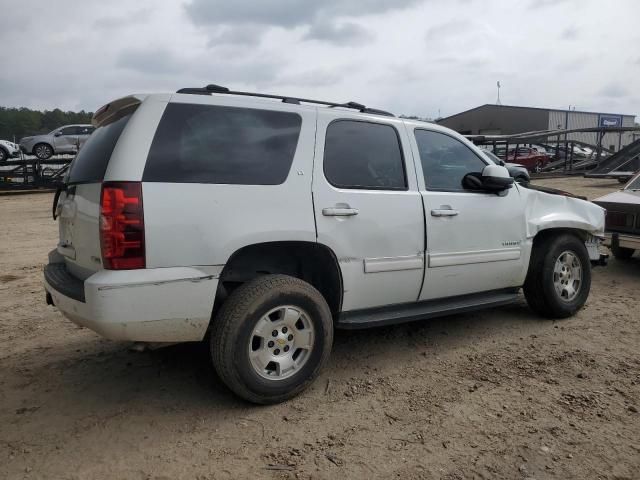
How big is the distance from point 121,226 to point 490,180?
2.87 metres

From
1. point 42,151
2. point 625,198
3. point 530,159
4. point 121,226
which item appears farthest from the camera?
point 530,159

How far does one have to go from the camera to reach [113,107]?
3.37 metres

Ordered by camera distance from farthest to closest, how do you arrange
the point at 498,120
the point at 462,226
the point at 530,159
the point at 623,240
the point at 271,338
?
the point at 498,120, the point at 530,159, the point at 623,240, the point at 462,226, the point at 271,338

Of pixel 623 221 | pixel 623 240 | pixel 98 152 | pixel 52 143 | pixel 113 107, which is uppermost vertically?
pixel 52 143

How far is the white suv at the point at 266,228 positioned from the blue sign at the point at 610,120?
61118mm

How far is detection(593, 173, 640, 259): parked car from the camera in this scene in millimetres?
6605

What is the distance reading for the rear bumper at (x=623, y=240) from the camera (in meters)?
6.56

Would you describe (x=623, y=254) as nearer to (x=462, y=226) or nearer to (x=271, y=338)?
(x=462, y=226)

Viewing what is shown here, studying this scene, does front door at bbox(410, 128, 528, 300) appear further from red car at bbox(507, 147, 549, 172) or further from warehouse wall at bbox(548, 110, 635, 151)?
warehouse wall at bbox(548, 110, 635, 151)

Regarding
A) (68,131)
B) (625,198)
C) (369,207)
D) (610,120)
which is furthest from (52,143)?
(610,120)

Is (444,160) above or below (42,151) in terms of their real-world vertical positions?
below

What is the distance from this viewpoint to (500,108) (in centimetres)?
5453

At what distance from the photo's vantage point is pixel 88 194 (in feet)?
10.1

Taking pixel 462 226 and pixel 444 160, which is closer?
pixel 462 226
